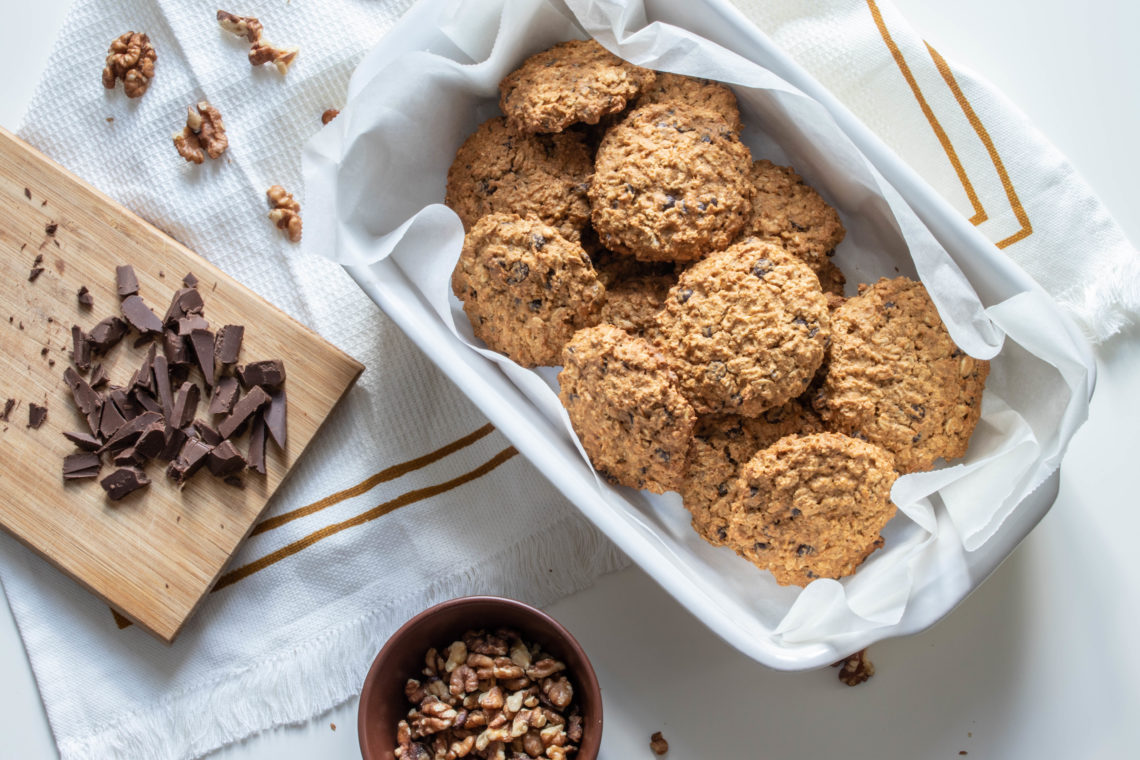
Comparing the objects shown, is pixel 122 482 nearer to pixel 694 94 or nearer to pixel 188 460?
pixel 188 460

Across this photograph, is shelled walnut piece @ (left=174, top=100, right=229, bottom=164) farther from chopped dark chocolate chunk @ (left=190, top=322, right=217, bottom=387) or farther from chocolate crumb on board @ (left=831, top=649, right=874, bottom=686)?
chocolate crumb on board @ (left=831, top=649, right=874, bottom=686)

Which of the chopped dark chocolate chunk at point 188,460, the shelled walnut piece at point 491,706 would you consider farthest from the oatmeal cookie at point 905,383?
the chopped dark chocolate chunk at point 188,460

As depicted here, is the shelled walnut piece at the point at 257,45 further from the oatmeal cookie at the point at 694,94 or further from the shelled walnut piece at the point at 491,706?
the shelled walnut piece at the point at 491,706

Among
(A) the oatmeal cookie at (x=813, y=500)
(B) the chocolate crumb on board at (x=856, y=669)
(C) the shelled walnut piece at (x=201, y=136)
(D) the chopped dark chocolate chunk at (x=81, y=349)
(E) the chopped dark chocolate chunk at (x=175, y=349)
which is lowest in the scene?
(B) the chocolate crumb on board at (x=856, y=669)

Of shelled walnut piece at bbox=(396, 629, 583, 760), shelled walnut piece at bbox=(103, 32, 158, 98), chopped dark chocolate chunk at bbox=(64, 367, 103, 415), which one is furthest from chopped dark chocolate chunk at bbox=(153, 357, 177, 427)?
shelled walnut piece at bbox=(396, 629, 583, 760)

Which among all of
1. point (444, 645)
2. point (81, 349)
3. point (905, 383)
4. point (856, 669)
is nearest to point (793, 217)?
point (905, 383)

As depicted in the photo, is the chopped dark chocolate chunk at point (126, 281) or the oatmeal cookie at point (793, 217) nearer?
the oatmeal cookie at point (793, 217)

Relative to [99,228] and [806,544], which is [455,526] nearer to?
[806,544]
